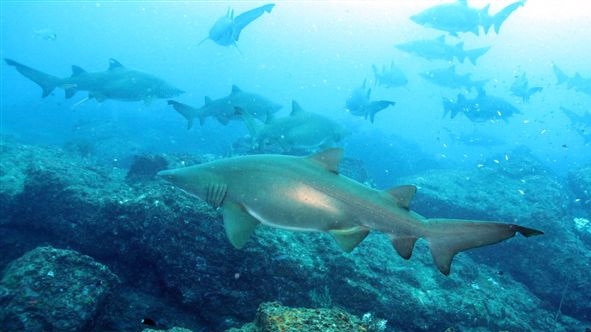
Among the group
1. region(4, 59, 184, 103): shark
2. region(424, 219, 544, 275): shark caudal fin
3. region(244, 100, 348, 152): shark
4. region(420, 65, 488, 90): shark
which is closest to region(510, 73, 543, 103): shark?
region(420, 65, 488, 90): shark

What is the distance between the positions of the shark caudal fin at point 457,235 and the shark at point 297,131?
22.1ft

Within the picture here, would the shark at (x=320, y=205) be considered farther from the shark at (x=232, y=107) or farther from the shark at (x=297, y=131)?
the shark at (x=232, y=107)

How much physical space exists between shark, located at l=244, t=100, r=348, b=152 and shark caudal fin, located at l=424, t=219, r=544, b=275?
6.75 metres

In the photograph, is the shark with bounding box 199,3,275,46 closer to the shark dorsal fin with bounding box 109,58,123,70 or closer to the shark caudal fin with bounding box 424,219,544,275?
the shark dorsal fin with bounding box 109,58,123,70

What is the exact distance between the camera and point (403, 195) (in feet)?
13.0

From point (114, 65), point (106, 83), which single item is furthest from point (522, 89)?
point (106, 83)

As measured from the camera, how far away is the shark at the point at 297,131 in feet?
33.9

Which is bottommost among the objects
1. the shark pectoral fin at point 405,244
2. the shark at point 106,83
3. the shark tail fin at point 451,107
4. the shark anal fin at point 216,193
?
the shark tail fin at point 451,107

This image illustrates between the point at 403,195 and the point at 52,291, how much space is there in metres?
4.69

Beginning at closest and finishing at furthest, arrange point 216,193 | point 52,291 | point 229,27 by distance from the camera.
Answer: point 216,193 → point 52,291 → point 229,27

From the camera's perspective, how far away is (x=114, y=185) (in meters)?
9.05

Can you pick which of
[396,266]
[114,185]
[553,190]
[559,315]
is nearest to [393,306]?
[396,266]

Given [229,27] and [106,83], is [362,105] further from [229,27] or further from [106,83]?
[106,83]

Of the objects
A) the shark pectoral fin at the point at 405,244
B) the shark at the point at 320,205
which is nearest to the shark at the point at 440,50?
the shark at the point at 320,205
